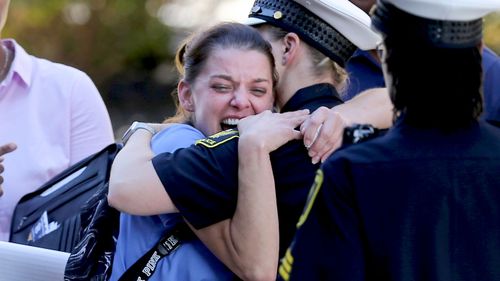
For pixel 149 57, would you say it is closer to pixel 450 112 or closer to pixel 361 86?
pixel 361 86

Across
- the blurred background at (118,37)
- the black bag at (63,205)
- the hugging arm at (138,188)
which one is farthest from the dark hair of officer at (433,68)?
the blurred background at (118,37)

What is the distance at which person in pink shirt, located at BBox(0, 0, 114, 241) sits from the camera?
12.5 feet

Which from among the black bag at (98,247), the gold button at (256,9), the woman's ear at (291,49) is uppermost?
the gold button at (256,9)

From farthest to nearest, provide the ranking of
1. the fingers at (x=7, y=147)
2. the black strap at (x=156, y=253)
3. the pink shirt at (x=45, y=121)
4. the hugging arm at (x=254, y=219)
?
the pink shirt at (x=45, y=121) < the fingers at (x=7, y=147) < the black strap at (x=156, y=253) < the hugging arm at (x=254, y=219)

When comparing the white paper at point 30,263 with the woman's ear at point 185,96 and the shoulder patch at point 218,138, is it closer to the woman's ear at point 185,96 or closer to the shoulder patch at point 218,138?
the woman's ear at point 185,96

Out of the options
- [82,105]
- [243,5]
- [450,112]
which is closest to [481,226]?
[450,112]

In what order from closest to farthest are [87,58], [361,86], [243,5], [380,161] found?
[380,161]
[361,86]
[243,5]
[87,58]

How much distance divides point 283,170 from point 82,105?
1445mm

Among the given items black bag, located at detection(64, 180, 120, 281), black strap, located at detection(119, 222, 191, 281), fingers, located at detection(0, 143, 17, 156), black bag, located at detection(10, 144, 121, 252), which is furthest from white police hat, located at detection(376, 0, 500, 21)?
fingers, located at detection(0, 143, 17, 156)

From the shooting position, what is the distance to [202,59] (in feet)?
9.29

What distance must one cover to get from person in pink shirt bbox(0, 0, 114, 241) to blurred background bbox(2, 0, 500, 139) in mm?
4818

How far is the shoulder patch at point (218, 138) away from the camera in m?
2.64

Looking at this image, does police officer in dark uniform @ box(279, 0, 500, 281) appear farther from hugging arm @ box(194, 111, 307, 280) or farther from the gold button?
the gold button

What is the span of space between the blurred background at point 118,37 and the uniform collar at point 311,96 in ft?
19.3
